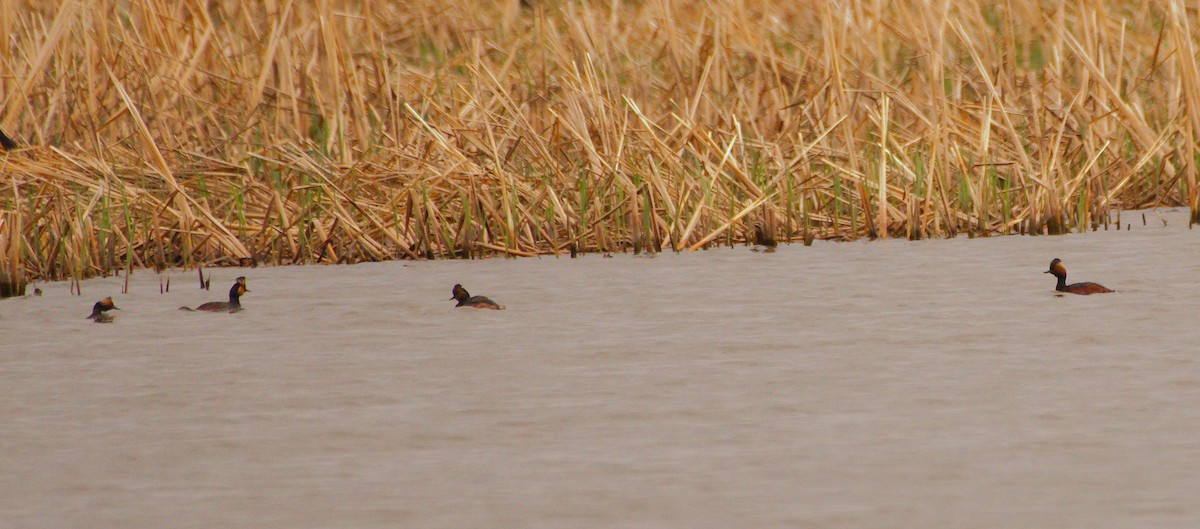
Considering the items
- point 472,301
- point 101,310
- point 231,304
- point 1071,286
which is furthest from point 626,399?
point 101,310

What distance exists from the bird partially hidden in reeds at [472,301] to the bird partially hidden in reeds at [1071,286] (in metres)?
2.06

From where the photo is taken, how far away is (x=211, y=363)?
5559 mm

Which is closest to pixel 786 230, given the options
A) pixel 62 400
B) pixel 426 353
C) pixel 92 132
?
pixel 426 353

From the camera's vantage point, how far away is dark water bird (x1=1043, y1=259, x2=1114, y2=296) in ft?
21.2

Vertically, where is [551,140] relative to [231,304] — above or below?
above

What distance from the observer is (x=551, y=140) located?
8797mm

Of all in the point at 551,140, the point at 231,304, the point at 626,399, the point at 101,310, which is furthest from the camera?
the point at 551,140

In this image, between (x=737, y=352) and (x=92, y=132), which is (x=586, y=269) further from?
(x=92, y=132)

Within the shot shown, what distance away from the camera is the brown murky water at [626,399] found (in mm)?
3729

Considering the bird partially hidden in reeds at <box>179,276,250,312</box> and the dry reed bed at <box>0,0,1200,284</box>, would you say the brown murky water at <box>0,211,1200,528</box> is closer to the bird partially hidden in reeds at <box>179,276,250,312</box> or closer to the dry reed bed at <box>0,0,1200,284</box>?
the bird partially hidden in reeds at <box>179,276,250,312</box>

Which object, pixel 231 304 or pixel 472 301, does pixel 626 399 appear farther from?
pixel 231 304

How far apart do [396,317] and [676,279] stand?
4.42 feet

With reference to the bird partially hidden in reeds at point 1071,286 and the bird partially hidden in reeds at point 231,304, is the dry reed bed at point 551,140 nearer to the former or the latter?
the bird partially hidden in reeds at point 231,304

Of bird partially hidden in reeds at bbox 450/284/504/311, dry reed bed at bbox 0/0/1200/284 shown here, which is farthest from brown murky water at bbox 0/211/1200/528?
dry reed bed at bbox 0/0/1200/284
